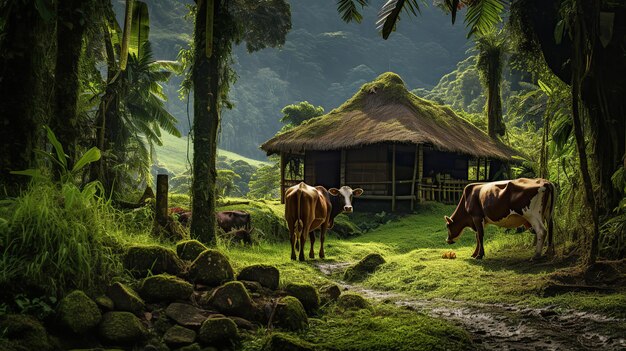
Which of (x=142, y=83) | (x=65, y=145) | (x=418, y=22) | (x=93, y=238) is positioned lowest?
(x=93, y=238)

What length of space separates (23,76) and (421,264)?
22.4 ft

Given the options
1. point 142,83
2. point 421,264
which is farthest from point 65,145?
point 142,83

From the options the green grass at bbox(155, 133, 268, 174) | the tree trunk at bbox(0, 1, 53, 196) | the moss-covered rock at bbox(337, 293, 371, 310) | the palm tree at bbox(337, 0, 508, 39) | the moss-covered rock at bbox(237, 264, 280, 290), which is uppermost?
the green grass at bbox(155, 133, 268, 174)

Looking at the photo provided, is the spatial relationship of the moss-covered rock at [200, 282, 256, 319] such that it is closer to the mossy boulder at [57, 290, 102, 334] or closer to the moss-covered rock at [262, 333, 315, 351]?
the moss-covered rock at [262, 333, 315, 351]

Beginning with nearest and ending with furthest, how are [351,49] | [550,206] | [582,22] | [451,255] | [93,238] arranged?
[93,238], [582,22], [550,206], [451,255], [351,49]

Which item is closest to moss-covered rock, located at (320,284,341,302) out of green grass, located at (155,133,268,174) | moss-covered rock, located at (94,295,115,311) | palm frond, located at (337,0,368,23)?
moss-covered rock, located at (94,295,115,311)

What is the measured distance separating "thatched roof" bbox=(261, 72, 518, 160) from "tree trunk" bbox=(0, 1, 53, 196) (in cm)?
1638

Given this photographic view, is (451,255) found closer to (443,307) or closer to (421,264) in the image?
(421,264)

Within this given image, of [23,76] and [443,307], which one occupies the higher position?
[23,76]

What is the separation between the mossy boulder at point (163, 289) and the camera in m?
5.82

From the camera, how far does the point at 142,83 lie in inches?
985

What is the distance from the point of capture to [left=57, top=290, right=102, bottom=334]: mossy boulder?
16.0ft

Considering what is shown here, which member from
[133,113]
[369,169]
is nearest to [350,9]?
[369,169]

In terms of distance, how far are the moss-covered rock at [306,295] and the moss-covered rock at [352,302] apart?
277mm
